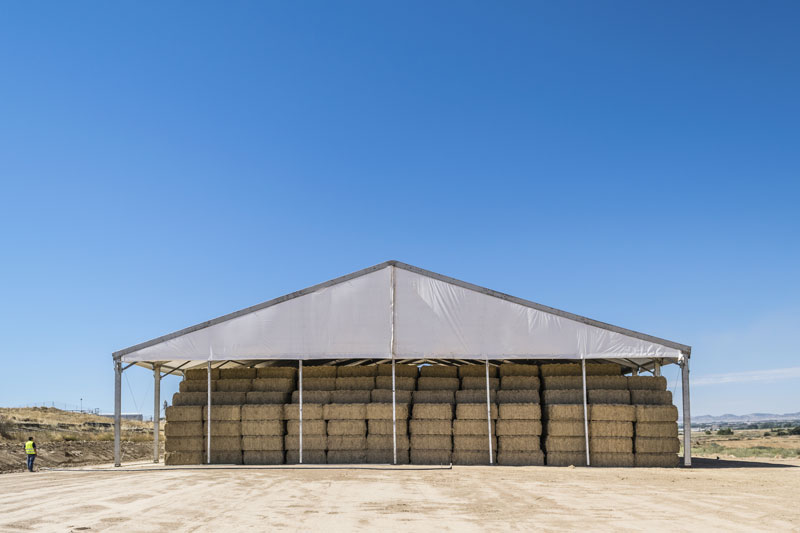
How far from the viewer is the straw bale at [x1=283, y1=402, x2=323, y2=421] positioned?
22469 mm

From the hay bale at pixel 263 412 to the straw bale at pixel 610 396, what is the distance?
8.59m

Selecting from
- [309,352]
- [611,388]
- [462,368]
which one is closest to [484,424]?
[462,368]

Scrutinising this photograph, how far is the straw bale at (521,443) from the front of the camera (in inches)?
867

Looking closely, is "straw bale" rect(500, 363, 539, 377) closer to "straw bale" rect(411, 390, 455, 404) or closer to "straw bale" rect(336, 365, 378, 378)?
"straw bale" rect(411, 390, 455, 404)

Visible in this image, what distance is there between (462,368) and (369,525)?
1249cm

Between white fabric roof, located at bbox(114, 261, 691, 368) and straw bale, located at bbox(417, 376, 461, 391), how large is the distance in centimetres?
129

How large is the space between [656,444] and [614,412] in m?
1.41

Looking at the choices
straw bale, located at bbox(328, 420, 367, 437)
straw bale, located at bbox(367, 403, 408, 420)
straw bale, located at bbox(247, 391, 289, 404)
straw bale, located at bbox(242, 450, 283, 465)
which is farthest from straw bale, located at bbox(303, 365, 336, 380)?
straw bale, located at bbox(242, 450, 283, 465)

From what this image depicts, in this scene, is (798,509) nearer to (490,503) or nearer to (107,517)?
(490,503)

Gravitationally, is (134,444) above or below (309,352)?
below

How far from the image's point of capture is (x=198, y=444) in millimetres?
22781

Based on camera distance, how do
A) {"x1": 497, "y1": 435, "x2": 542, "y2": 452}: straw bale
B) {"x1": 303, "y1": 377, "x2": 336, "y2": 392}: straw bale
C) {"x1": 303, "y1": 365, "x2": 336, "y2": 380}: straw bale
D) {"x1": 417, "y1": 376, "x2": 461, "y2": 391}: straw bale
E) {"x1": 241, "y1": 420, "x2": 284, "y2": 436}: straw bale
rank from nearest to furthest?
{"x1": 497, "y1": 435, "x2": 542, "y2": 452}: straw bale, {"x1": 241, "y1": 420, "x2": 284, "y2": 436}: straw bale, {"x1": 417, "y1": 376, "x2": 461, "y2": 391}: straw bale, {"x1": 303, "y1": 377, "x2": 336, "y2": 392}: straw bale, {"x1": 303, "y1": 365, "x2": 336, "y2": 380}: straw bale

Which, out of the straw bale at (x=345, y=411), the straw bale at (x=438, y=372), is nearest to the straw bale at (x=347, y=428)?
the straw bale at (x=345, y=411)

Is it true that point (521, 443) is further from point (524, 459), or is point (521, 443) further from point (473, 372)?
point (473, 372)
